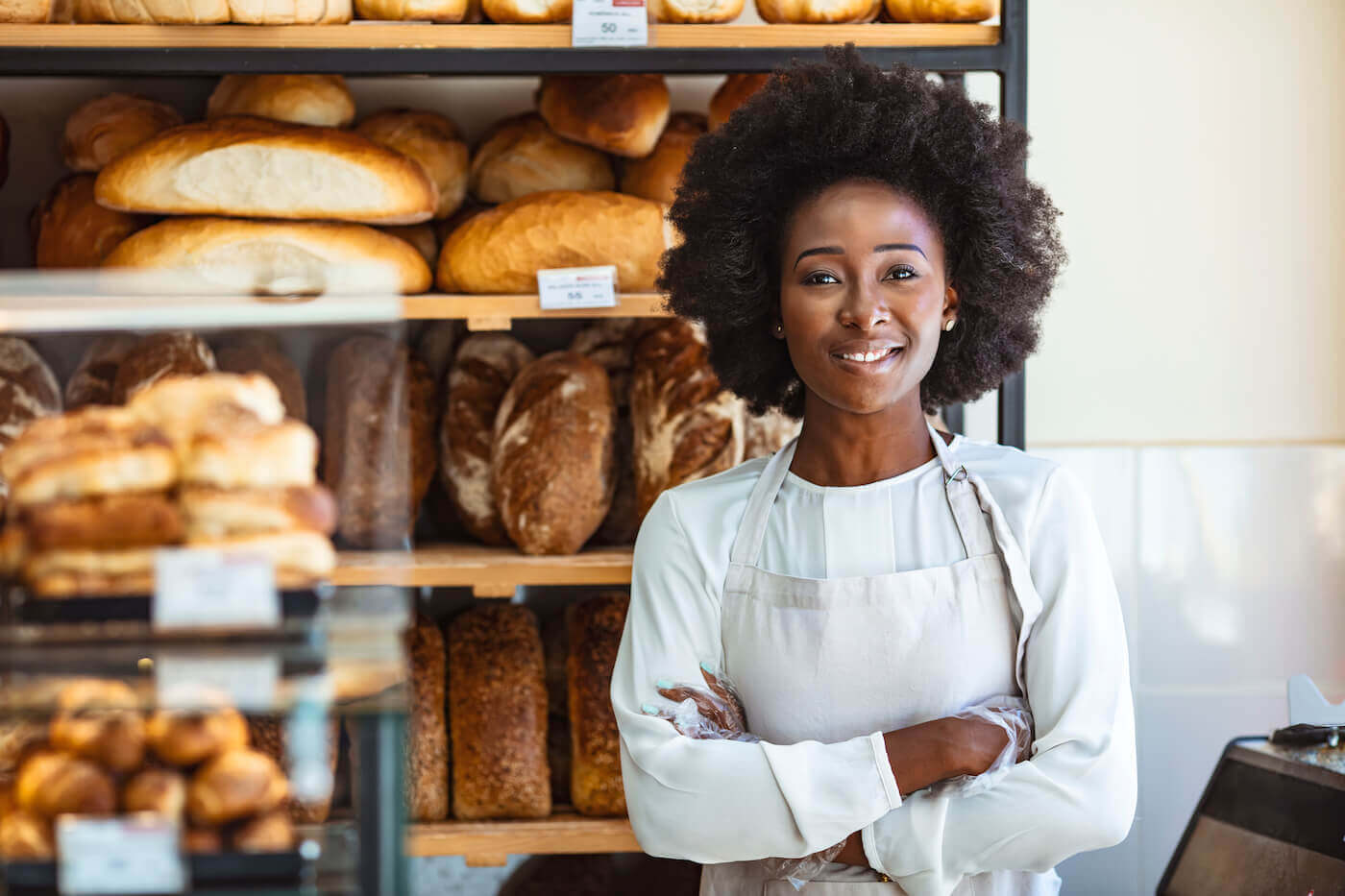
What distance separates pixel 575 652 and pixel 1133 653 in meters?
1.15

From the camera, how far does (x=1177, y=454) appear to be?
2.22m

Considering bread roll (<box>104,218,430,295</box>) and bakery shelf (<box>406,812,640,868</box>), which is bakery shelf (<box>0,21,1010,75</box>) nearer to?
bread roll (<box>104,218,430,295</box>)

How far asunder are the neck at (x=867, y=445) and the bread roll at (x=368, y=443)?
604mm

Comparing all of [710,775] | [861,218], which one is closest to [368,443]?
[710,775]

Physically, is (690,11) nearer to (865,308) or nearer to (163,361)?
(865,308)

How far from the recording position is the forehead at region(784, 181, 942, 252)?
114cm

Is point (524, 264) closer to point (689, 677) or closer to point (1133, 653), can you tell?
point (689, 677)

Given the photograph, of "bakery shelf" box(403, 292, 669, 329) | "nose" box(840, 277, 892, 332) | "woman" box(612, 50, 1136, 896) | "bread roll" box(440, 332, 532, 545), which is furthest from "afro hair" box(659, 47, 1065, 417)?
"bread roll" box(440, 332, 532, 545)

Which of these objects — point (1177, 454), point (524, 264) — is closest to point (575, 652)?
point (524, 264)

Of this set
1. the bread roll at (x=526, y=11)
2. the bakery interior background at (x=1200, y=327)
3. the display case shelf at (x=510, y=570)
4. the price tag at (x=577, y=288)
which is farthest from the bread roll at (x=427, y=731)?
the bread roll at (x=526, y=11)

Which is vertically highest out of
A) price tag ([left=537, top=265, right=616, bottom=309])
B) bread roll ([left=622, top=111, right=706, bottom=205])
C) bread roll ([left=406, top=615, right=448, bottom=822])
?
bread roll ([left=622, top=111, right=706, bottom=205])

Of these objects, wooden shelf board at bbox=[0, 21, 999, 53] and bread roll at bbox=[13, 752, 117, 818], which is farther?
wooden shelf board at bbox=[0, 21, 999, 53]

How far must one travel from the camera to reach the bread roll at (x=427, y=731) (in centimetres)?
194

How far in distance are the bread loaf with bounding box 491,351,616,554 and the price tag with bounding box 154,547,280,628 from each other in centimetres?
129
